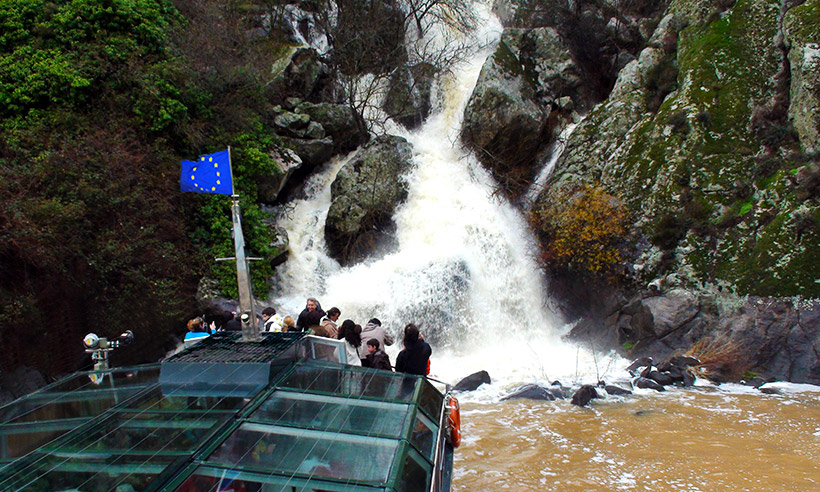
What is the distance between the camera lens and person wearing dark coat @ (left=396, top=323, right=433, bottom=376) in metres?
6.55

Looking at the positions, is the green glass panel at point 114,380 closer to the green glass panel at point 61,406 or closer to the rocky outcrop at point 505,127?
the green glass panel at point 61,406

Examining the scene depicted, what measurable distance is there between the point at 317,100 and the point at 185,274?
9.48 metres

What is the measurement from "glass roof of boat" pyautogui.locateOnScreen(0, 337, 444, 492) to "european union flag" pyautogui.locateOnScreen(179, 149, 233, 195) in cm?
357

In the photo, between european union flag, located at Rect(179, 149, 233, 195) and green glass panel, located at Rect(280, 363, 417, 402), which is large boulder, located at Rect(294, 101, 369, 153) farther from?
green glass panel, located at Rect(280, 363, 417, 402)

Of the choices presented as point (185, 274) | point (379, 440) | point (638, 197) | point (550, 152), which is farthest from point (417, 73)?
point (379, 440)

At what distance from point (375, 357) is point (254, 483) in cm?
348

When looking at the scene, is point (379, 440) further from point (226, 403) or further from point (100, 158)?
point (100, 158)

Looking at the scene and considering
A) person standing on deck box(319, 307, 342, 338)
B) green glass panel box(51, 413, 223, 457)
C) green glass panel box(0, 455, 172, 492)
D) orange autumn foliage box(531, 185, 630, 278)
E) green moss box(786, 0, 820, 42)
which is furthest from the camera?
orange autumn foliage box(531, 185, 630, 278)

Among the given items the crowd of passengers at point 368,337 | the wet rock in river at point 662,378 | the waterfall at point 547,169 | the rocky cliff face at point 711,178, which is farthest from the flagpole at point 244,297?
the waterfall at point 547,169

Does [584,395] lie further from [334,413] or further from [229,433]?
[229,433]

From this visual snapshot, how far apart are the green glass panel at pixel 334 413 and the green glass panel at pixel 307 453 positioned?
4.6 inches

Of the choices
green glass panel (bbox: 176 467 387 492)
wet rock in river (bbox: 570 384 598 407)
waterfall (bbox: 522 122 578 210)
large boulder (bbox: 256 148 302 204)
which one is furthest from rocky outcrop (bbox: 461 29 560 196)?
green glass panel (bbox: 176 467 387 492)

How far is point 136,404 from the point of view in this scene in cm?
433

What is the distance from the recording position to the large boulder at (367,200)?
15.3 metres
